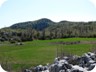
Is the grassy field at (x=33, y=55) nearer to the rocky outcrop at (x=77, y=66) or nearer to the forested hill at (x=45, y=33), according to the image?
the rocky outcrop at (x=77, y=66)

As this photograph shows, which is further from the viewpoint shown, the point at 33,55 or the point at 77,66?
the point at 33,55

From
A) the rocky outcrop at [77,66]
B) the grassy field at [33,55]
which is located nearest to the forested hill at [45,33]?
the grassy field at [33,55]

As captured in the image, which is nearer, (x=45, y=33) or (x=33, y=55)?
(x=33, y=55)

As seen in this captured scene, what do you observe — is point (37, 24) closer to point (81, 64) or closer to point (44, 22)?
point (44, 22)

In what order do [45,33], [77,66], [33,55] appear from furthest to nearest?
1. [45,33]
2. [33,55]
3. [77,66]

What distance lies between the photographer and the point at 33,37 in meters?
59.5

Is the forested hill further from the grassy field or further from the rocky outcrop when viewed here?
the rocky outcrop

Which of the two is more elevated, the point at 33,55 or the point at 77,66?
the point at 77,66

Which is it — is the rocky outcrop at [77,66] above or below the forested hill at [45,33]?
above

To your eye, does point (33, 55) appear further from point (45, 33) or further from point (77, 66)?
point (45, 33)

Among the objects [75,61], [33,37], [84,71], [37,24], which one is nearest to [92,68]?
[84,71]

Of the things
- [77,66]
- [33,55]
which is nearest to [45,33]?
[33,55]

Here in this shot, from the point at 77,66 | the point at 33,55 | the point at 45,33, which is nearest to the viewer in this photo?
the point at 77,66

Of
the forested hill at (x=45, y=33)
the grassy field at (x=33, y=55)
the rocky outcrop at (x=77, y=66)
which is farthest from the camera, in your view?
the forested hill at (x=45, y=33)
